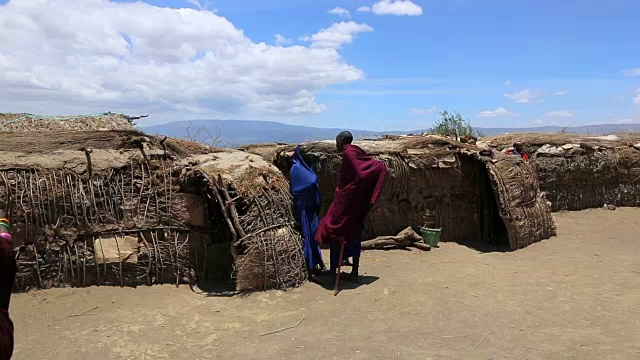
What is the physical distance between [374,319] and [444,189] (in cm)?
435

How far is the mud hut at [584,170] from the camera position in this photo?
11648mm

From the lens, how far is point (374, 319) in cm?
539

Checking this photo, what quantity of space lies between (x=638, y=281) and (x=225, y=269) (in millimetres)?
5570

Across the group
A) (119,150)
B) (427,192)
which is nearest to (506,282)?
(427,192)

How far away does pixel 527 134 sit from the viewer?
1334 centimetres

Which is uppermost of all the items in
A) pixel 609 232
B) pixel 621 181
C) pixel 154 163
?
pixel 154 163

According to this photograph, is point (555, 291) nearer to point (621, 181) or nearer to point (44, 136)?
point (44, 136)

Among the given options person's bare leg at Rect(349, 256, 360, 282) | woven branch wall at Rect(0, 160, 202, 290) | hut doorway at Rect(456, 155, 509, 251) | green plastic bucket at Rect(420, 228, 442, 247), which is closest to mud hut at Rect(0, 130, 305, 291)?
woven branch wall at Rect(0, 160, 202, 290)

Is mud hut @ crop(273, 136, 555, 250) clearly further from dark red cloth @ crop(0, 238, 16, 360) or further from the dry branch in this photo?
dark red cloth @ crop(0, 238, 16, 360)

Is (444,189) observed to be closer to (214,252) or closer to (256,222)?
(256,222)

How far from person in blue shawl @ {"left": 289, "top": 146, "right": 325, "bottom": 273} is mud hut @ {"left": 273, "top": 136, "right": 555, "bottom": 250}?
2082mm

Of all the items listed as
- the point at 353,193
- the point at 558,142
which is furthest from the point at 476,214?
the point at 558,142

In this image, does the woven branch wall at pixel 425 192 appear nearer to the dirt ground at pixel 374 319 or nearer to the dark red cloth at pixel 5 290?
the dirt ground at pixel 374 319

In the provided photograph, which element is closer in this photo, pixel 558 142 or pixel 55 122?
pixel 55 122
